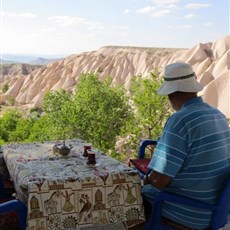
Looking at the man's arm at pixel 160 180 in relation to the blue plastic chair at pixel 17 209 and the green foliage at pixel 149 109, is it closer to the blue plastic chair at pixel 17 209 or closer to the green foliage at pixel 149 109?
the blue plastic chair at pixel 17 209

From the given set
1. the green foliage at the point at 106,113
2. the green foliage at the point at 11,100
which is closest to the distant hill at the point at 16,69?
the green foliage at the point at 11,100

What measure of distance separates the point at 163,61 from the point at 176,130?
48.2 meters

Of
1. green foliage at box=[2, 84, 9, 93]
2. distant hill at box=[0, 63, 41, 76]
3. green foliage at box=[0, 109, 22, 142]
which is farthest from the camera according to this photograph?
distant hill at box=[0, 63, 41, 76]

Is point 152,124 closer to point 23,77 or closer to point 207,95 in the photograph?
point 207,95

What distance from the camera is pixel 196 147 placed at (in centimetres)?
236

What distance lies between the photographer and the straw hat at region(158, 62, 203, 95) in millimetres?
2473

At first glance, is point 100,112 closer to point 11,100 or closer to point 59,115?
point 59,115

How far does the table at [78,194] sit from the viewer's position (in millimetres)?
2525

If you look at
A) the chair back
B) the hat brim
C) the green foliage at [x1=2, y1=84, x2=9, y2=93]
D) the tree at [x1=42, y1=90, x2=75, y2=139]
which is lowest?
the green foliage at [x1=2, y1=84, x2=9, y2=93]

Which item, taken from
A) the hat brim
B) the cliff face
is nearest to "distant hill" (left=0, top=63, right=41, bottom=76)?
the cliff face

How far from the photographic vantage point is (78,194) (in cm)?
262

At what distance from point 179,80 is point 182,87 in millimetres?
58

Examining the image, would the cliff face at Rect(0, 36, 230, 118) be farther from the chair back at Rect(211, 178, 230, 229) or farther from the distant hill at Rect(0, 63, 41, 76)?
the chair back at Rect(211, 178, 230, 229)

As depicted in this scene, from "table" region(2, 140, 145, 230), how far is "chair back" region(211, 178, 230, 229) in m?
0.55
